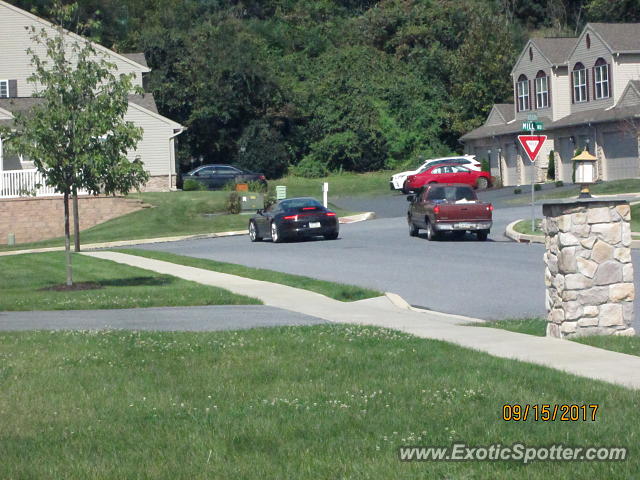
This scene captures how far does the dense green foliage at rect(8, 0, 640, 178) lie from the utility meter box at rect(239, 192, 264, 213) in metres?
19.4

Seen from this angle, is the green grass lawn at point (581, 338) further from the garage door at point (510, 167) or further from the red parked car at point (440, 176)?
the garage door at point (510, 167)

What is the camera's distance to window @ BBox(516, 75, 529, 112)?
59469 millimetres

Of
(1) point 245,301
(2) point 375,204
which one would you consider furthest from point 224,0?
(1) point 245,301

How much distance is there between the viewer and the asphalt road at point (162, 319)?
46.9 ft

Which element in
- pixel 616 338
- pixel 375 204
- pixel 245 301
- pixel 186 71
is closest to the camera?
pixel 616 338

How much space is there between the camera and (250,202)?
146 feet

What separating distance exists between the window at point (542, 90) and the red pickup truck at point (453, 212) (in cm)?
2815

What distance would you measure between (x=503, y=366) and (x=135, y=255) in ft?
70.5

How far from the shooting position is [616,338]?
37.1 feet

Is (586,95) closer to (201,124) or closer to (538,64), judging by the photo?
(538,64)

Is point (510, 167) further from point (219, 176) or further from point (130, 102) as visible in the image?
point (130, 102)

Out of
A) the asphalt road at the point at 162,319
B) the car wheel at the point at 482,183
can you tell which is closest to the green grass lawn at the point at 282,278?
the asphalt road at the point at 162,319

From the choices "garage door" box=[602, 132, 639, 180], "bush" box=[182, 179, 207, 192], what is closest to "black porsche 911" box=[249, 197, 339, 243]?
"garage door" box=[602, 132, 639, 180]
